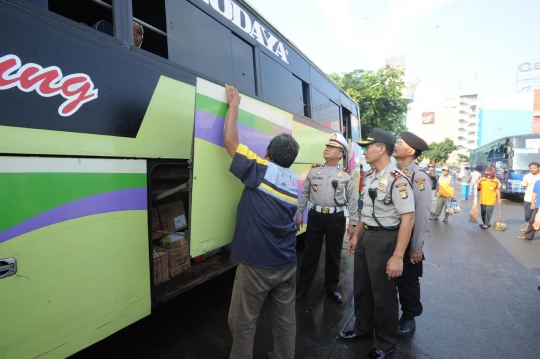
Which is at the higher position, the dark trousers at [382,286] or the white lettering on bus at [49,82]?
the white lettering on bus at [49,82]

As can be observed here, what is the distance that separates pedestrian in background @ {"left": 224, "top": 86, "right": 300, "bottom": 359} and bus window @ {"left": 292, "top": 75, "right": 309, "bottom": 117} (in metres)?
2.66

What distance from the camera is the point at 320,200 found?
11.5ft

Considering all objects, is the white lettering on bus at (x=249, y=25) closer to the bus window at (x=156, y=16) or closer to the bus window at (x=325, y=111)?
the bus window at (x=156, y=16)

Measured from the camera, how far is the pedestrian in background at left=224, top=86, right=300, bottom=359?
77.4 inches

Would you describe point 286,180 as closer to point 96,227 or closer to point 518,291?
point 96,227

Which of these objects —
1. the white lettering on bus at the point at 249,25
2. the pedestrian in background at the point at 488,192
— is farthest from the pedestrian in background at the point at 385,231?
the pedestrian in background at the point at 488,192

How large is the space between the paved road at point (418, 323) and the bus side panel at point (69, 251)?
85cm

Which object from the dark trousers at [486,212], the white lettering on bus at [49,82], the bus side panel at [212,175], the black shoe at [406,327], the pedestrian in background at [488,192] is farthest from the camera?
the dark trousers at [486,212]

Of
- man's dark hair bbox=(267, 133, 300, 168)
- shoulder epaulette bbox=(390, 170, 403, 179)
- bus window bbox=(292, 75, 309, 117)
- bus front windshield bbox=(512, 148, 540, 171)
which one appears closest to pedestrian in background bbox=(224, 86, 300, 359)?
man's dark hair bbox=(267, 133, 300, 168)

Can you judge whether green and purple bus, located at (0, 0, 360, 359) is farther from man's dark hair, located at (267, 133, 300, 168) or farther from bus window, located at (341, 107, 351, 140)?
bus window, located at (341, 107, 351, 140)

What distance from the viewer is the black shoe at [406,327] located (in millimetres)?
2938

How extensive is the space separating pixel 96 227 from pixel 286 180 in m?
1.28

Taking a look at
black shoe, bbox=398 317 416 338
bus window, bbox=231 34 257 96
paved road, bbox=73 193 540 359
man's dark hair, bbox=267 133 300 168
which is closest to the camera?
man's dark hair, bbox=267 133 300 168

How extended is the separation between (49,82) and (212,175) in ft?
3.47
